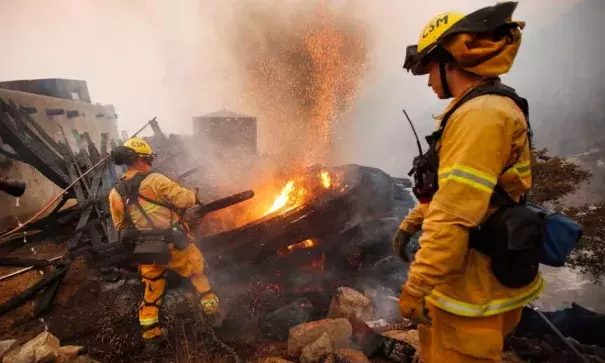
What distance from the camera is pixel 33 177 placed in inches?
380

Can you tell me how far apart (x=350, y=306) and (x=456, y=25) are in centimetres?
409

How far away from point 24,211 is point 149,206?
25.1 ft

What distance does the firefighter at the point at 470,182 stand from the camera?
1465 millimetres

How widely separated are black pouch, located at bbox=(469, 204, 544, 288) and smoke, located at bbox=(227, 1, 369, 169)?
1395 cm

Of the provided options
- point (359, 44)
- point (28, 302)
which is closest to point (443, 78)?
point (28, 302)

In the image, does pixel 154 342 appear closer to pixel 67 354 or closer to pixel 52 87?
pixel 67 354

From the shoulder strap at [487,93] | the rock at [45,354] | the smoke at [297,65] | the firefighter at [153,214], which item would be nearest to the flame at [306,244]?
the firefighter at [153,214]

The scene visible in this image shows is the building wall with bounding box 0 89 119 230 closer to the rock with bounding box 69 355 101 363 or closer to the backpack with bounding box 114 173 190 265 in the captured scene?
the backpack with bounding box 114 173 190 265

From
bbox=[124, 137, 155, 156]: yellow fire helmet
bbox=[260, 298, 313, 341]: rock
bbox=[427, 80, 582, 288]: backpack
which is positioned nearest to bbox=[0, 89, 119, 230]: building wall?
bbox=[124, 137, 155, 156]: yellow fire helmet

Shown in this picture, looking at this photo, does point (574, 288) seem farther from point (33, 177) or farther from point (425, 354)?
point (33, 177)

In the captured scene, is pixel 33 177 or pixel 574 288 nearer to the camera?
pixel 33 177

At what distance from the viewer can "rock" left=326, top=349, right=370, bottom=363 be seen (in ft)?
10.4

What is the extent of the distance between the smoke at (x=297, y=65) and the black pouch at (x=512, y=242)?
13954 millimetres

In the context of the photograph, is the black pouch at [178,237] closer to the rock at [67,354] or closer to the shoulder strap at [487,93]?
the rock at [67,354]
